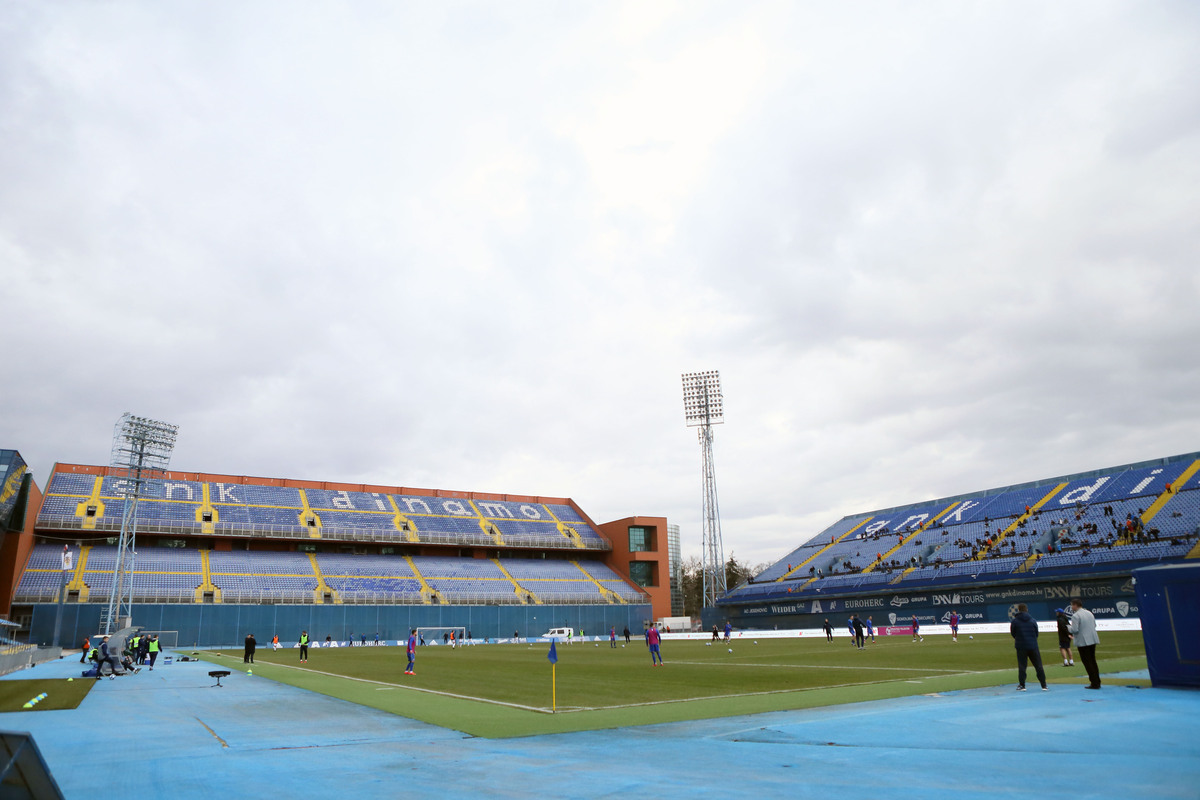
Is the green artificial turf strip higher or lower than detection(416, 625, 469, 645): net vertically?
higher

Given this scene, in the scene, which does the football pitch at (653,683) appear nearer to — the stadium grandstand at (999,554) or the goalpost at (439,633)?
the stadium grandstand at (999,554)

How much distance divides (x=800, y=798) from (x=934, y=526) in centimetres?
7455

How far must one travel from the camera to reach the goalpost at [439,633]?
7100 centimetres

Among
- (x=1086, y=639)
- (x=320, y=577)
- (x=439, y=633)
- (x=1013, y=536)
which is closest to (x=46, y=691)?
(x=1086, y=639)

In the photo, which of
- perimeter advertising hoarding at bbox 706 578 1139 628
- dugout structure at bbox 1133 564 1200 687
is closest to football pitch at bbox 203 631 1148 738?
dugout structure at bbox 1133 564 1200 687

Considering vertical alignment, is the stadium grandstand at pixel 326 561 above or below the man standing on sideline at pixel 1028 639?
above

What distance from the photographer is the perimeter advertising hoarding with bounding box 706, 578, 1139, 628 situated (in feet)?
173

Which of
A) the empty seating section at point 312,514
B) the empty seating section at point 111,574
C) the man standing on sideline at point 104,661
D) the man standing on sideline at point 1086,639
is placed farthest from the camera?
the empty seating section at point 312,514

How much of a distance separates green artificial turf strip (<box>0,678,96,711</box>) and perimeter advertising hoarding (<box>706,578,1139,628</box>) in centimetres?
4858

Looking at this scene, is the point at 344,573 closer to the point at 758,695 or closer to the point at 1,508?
the point at 1,508

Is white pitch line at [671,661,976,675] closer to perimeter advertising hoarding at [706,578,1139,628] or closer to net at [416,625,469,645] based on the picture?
perimeter advertising hoarding at [706,578,1139,628]

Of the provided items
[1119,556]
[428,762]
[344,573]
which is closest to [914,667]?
[428,762]

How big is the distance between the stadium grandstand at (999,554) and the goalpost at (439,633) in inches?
1005

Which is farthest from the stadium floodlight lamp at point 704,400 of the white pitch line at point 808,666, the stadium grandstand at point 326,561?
the white pitch line at point 808,666
